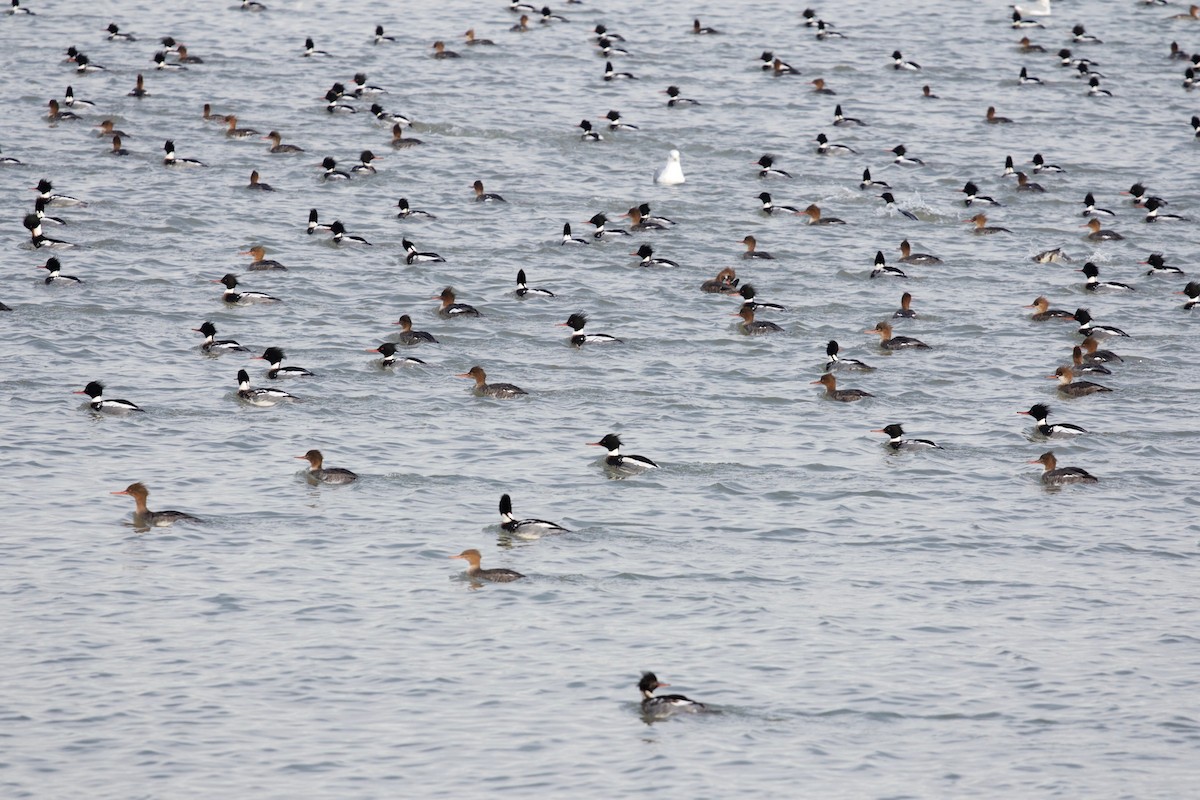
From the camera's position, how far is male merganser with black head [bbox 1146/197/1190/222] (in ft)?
132

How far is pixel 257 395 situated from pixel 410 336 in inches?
160

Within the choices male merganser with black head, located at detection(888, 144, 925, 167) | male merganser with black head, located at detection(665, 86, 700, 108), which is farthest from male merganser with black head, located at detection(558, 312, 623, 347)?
male merganser with black head, located at detection(665, 86, 700, 108)

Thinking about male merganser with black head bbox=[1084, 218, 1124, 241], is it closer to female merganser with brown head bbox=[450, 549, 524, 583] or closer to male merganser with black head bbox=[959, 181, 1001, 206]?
male merganser with black head bbox=[959, 181, 1001, 206]

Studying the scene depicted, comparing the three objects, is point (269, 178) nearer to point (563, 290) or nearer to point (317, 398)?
point (563, 290)

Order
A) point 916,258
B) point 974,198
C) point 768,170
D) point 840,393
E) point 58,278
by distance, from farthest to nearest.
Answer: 1. point 768,170
2. point 974,198
3. point 916,258
4. point 58,278
5. point 840,393

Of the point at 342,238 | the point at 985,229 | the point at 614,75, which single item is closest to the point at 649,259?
the point at 342,238

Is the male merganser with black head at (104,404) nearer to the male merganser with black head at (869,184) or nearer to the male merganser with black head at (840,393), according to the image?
the male merganser with black head at (840,393)

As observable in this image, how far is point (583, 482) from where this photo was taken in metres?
23.8

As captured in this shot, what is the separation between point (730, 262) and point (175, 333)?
11969mm

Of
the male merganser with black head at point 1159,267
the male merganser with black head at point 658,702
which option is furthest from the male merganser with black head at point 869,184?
the male merganser with black head at point 658,702

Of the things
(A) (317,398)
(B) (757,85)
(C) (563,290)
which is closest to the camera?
(A) (317,398)

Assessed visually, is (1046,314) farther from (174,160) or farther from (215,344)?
(174,160)

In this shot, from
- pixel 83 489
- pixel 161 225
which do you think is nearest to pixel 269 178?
pixel 161 225

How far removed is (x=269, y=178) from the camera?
4159 centimetres
